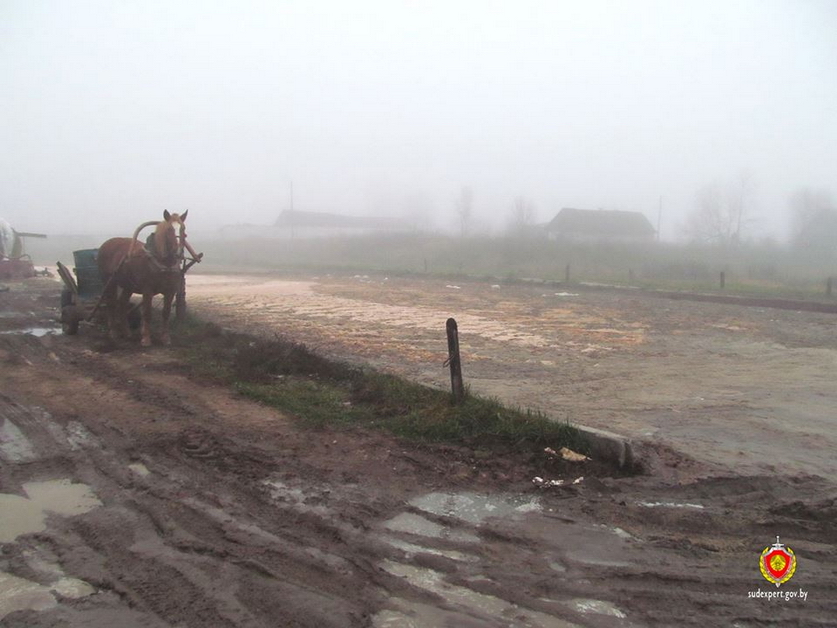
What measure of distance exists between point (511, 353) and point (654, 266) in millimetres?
24015

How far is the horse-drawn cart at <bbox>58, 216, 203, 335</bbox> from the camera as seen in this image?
34.2 ft

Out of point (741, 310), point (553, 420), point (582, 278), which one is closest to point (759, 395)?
point (553, 420)

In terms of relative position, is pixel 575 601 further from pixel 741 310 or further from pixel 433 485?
pixel 741 310

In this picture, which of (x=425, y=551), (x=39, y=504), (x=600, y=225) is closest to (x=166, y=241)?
(x=39, y=504)

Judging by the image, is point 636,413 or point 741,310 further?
point 741,310

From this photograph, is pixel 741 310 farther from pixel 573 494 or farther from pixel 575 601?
pixel 575 601

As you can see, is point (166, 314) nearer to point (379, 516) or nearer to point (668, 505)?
point (379, 516)

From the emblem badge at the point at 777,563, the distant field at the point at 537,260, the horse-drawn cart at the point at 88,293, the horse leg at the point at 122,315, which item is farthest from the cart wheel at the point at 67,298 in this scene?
the distant field at the point at 537,260

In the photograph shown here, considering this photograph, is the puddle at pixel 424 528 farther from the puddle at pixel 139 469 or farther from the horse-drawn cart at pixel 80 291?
the horse-drawn cart at pixel 80 291

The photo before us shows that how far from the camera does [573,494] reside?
4531mm

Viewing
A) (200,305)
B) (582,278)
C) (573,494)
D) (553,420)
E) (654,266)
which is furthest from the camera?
(654,266)

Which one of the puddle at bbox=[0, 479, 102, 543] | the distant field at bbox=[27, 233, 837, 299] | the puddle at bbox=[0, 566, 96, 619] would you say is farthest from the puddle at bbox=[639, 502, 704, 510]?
the distant field at bbox=[27, 233, 837, 299]

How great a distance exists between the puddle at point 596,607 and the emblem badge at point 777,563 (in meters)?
0.94

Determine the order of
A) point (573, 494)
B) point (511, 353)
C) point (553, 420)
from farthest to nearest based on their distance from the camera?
1. point (511, 353)
2. point (553, 420)
3. point (573, 494)
